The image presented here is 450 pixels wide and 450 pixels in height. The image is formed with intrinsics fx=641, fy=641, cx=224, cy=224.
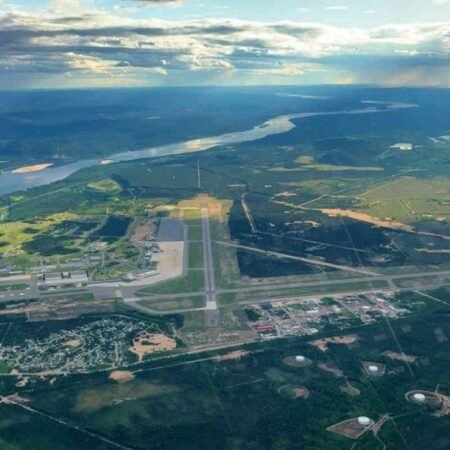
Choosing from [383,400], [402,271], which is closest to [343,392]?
[383,400]

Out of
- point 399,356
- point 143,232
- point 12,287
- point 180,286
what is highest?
point 399,356

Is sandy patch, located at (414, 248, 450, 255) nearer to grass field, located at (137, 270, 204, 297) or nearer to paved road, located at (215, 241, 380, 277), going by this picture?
paved road, located at (215, 241, 380, 277)

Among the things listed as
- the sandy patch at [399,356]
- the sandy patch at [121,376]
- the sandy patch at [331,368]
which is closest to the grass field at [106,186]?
the sandy patch at [121,376]

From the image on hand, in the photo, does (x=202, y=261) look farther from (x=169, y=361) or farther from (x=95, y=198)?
(x=95, y=198)

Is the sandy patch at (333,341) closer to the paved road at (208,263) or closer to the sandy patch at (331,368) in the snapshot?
the sandy patch at (331,368)

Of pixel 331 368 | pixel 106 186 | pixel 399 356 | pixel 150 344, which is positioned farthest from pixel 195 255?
pixel 106 186

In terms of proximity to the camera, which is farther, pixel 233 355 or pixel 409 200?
pixel 409 200

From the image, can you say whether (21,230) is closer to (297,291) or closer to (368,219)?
(297,291)
